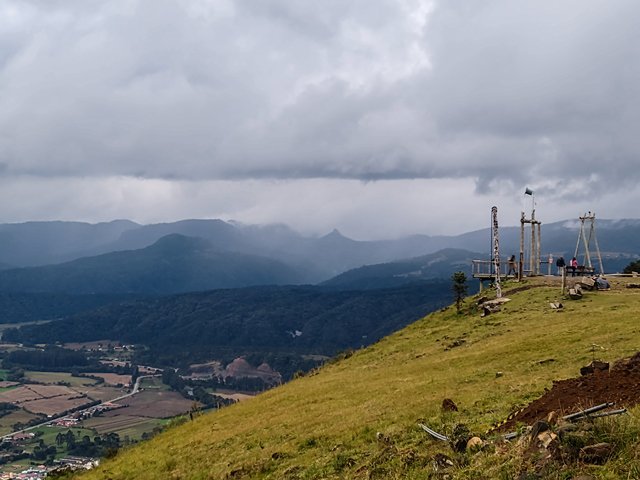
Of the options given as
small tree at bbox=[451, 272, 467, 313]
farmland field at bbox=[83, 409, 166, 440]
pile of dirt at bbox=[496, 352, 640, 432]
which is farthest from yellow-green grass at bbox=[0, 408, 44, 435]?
pile of dirt at bbox=[496, 352, 640, 432]

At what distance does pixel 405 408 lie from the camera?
2431 centimetres

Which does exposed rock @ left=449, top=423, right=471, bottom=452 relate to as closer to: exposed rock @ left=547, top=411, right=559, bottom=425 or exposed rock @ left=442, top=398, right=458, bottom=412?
exposed rock @ left=547, top=411, right=559, bottom=425

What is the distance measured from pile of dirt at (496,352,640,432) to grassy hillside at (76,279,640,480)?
1581 mm

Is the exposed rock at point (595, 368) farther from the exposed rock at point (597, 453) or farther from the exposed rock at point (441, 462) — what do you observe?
the exposed rock at point (597, 453)

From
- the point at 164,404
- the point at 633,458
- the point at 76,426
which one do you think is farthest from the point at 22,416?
the point at 633,458

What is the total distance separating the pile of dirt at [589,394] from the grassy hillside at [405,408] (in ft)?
5.19

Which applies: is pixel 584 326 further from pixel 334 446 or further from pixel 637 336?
pixel 334 446

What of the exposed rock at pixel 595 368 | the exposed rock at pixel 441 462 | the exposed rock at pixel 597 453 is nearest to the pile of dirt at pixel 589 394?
the exposed rock at pixel 595 368

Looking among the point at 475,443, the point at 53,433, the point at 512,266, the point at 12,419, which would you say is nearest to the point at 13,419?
the point at 12,419

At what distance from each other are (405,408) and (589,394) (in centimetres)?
831

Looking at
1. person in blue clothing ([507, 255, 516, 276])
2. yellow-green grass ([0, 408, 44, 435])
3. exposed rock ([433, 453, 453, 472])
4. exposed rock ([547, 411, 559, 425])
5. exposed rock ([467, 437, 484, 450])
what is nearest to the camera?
exposed rock ([547, 411, 559, 425])

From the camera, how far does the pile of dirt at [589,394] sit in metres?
16.8

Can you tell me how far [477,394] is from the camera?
23812 millimetres

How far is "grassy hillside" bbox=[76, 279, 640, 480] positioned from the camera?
18.6 metres
